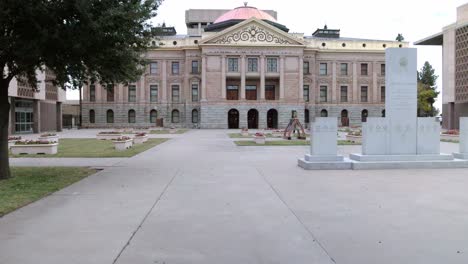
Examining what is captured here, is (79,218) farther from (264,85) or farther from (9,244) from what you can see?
(264,85)

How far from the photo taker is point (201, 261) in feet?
19.0

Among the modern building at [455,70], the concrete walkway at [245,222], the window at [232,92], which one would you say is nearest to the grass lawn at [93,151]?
the concrete walkway at [245,222]

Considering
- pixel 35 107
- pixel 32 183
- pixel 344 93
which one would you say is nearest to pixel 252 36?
pixel 344 93

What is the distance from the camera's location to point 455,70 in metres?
58.0

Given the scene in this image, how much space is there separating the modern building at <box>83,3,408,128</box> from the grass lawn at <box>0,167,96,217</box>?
61864 mm

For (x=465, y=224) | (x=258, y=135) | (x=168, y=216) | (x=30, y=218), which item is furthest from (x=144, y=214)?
(x=258, y=135)

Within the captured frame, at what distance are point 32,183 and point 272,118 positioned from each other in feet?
228

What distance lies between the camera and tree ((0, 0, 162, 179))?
12047mm

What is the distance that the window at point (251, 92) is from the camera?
3246 inches

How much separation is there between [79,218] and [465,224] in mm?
6574

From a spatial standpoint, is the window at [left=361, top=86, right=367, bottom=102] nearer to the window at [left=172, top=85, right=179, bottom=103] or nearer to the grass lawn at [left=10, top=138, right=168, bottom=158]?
the window at [left=172, top=85, right=179, bottom=103]

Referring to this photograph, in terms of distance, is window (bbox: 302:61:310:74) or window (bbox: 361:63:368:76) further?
window (bbox: 361:63:368:76)

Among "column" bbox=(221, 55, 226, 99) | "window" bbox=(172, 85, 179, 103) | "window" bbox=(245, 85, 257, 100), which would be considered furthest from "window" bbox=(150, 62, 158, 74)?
"window" bbox=(245, 85, 257, 100)

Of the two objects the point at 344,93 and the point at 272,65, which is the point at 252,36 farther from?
the point at 344,93
